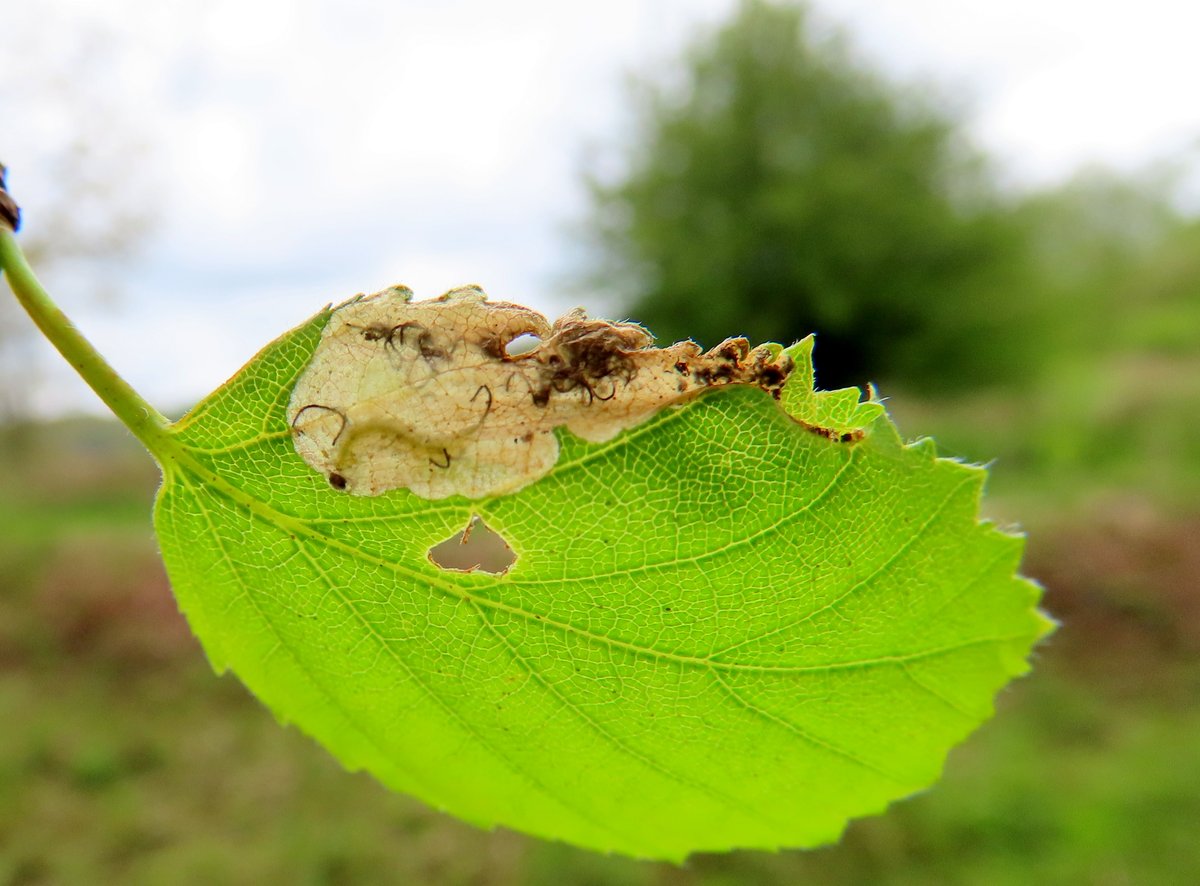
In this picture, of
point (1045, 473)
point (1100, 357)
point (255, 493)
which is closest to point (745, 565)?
point (255, 493)

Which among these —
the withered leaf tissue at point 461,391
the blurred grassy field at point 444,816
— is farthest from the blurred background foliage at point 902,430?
the withered leaf tissue at point 461,391

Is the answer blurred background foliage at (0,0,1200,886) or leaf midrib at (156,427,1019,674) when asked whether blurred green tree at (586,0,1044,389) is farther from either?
leaf midrib at (156,427,1019,674)

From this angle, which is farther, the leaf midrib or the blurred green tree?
the blurred green tree

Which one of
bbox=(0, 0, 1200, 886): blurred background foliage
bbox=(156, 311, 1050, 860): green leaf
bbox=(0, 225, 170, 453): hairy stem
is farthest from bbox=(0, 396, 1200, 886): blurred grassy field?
bbox=(0, 225, 170, 453): hairy stem

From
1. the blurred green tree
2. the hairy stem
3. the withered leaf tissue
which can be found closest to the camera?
the hairy stem

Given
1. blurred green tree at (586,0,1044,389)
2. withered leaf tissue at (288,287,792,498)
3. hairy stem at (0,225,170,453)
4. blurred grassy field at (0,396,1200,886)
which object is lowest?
hairy stem at (0,225,170,453)

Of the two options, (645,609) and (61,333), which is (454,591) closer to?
(645,609)

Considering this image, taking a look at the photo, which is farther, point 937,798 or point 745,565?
point 937,798

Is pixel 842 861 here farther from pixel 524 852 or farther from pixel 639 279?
pixel 639 279
